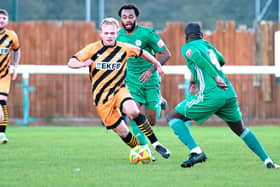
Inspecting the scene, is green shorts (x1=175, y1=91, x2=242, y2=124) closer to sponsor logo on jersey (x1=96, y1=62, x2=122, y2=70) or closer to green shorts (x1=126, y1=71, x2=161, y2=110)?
sponsor logo on jersey (x1=96, y1=62, x2=122, y2=70)

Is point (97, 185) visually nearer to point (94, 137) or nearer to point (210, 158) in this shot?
point (210, 158)

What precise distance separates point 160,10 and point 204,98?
66.3ft

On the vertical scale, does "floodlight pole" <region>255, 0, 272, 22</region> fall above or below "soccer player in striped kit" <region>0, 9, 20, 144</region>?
above

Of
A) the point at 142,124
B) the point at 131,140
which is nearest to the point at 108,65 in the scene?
the point at 142,124

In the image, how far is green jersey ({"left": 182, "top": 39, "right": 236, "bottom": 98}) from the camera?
1052 centimetres

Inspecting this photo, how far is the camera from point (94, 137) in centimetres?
1761

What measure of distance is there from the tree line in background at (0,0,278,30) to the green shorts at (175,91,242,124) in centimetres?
1528

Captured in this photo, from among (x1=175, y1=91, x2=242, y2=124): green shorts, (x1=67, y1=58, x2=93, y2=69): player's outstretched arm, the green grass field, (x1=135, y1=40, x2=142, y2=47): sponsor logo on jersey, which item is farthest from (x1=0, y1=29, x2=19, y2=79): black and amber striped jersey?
(x1=175, y1=91, x2=242, y2=124): green shorts

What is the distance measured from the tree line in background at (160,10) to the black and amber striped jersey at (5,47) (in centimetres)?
982

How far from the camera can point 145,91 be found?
523 inches

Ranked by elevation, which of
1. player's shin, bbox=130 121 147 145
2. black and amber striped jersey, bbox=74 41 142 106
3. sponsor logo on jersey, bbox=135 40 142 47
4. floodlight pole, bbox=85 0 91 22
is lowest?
player's shin, bbox=130 121 147 145

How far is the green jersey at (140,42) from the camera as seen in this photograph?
13188mm

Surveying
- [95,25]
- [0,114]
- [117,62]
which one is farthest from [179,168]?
[95,25]

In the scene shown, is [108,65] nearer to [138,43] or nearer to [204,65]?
[138,43]
